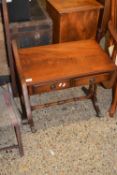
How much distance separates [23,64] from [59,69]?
0.76 feet

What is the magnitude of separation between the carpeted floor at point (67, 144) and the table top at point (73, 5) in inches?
28.5

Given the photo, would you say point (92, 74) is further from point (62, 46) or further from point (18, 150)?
point (18, 150)

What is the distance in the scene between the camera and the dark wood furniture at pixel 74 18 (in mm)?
1789

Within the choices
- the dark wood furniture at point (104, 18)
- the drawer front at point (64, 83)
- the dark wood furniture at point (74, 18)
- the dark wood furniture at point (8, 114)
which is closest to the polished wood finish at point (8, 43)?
the dark wood furniture at point (8, 114)

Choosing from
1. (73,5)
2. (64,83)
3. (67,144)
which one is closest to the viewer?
(64,83)

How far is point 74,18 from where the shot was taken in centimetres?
182

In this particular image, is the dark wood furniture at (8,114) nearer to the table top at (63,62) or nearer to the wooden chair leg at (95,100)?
the table top at (63,62)

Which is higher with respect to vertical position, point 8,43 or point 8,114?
point 8,43

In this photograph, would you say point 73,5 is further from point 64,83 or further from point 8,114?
point 8,114

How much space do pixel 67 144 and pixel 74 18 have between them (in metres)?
0.96

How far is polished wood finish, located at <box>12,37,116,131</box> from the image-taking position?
1.38 meters

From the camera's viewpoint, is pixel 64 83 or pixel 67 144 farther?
pixel 67 144

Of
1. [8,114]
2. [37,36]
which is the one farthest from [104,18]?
[8,114]

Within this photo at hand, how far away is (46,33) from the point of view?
5.81ft
